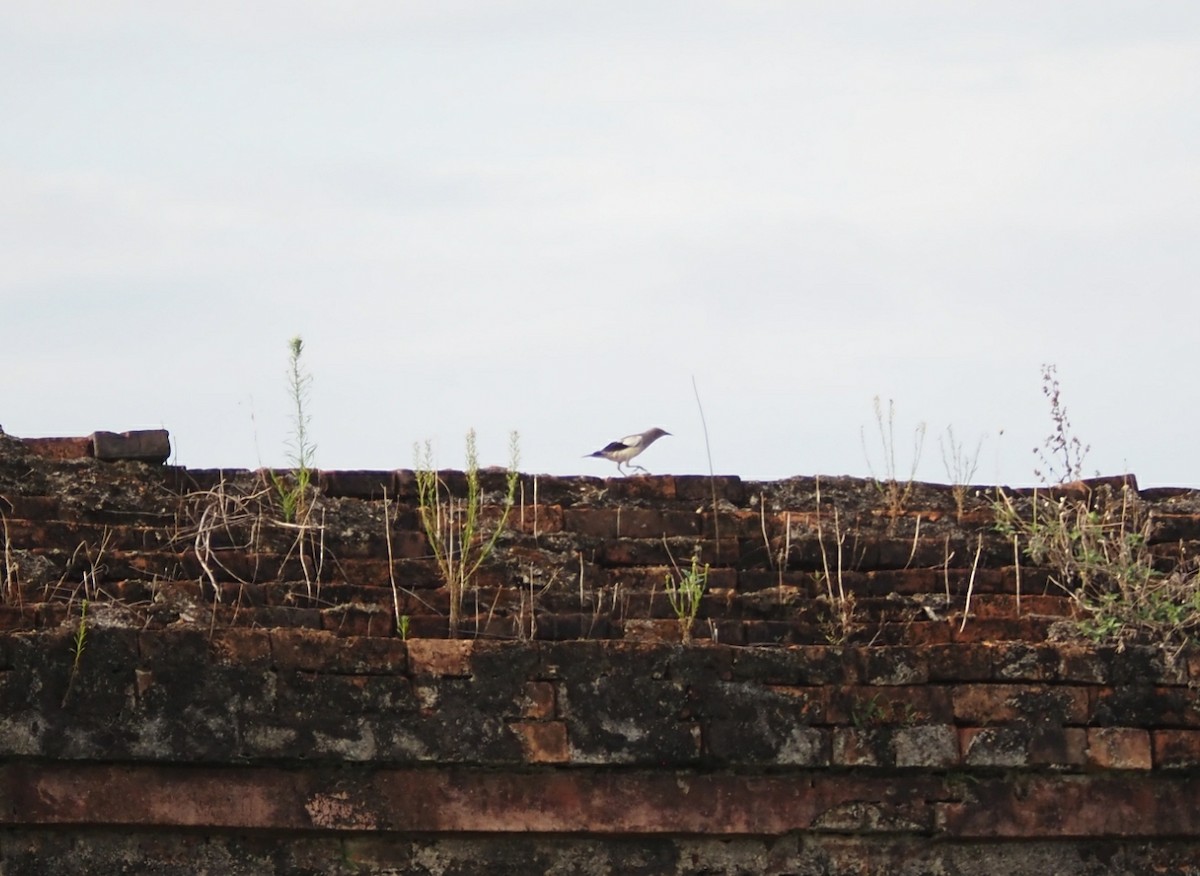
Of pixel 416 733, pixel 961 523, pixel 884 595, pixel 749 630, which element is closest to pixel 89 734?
pixel 416 733

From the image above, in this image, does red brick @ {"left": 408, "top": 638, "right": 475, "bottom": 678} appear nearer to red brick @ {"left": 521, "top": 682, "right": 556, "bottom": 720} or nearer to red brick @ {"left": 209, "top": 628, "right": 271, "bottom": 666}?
red brick @ {"left": 521, "top": 682, "right": 556, "bottom": 720}

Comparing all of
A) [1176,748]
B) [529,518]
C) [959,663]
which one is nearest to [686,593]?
[529,518]

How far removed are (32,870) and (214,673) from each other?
2.44 ft

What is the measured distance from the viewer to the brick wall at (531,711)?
16.1 ft

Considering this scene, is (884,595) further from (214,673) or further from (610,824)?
(214,673)

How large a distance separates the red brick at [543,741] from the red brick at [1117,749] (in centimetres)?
159

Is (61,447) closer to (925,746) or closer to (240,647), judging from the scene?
(240,647)

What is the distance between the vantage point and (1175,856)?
207 inches

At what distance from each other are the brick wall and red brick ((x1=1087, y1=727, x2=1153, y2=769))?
1 cm

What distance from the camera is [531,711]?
5.02 m

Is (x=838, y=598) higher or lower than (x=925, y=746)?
higher

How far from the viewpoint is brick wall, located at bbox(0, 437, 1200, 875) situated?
4.89 meters

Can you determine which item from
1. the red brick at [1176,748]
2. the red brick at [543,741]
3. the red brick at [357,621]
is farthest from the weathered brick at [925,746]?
the red brick at [357,621]

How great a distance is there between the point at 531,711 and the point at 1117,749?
1.78 m
